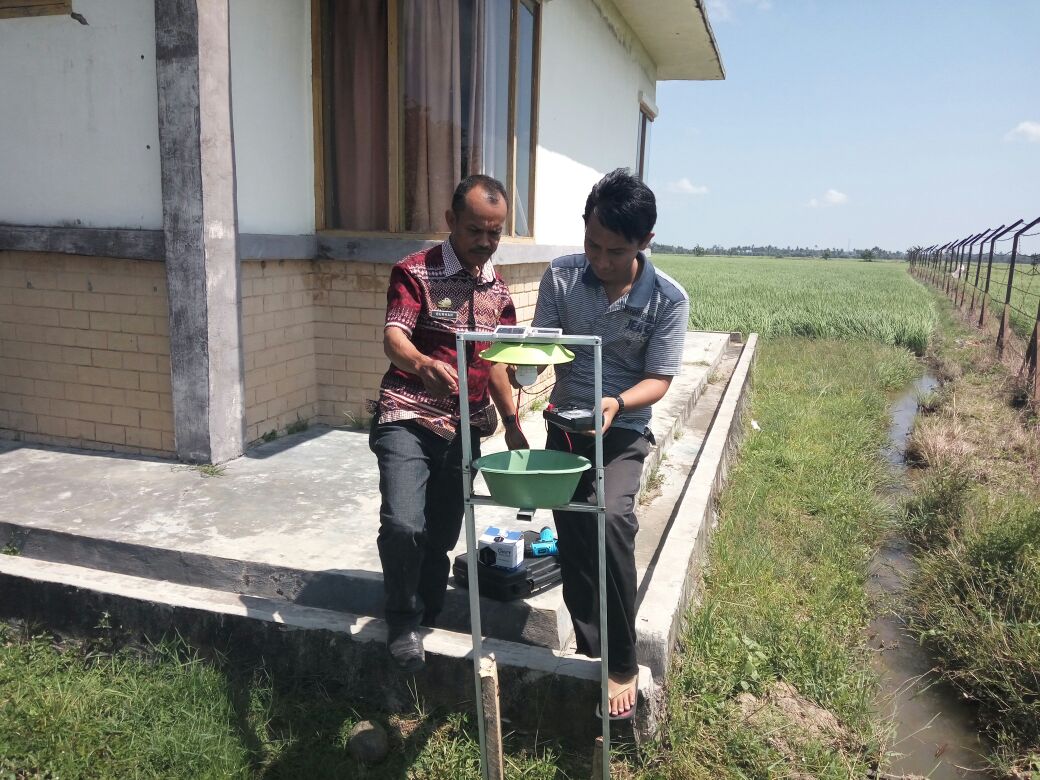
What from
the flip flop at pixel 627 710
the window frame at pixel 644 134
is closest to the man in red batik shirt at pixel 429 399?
the flip flop at pixel 627 710

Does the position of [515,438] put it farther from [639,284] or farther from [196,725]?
[196,725]

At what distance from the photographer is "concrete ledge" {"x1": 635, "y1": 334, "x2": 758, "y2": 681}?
3006mm

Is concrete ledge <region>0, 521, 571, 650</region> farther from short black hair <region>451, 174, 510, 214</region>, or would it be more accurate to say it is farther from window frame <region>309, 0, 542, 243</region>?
window frame <region>309, 0, 542, 243</region>

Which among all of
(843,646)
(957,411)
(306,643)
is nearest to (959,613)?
(843,646)

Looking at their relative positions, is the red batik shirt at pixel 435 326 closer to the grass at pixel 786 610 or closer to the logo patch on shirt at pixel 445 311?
the logo patch on shirt at pixel 445 311

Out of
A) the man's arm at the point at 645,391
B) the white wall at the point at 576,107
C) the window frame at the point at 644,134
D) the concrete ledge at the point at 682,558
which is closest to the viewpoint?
the man's arm at the point at 645,391

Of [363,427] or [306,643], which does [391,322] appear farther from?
[363,427]

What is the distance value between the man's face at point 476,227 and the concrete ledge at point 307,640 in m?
1.41

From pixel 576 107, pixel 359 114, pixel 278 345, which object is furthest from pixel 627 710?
pixel 576 107

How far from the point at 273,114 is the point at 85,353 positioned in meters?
1.84

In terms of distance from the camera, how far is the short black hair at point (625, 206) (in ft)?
8.29

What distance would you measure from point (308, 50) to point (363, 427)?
8.18ft

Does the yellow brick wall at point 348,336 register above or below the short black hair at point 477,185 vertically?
below

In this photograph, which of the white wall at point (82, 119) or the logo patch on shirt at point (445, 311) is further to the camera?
the white wall at point (82, 119)
